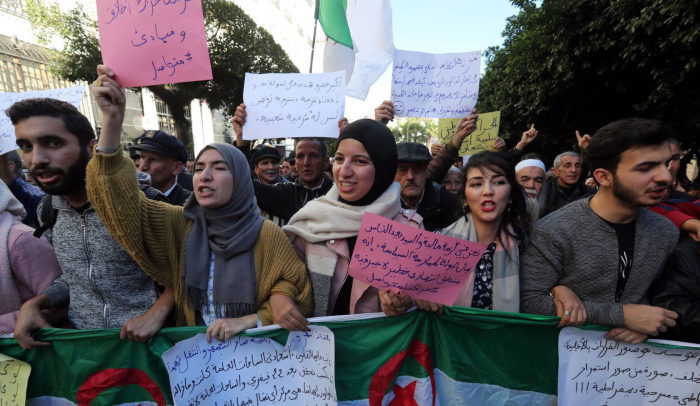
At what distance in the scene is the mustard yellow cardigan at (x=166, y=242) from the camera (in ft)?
5.05

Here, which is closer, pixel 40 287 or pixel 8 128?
pixel 40 287

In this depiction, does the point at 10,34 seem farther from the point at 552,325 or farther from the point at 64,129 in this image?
the point at 552,325

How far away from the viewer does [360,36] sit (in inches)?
120

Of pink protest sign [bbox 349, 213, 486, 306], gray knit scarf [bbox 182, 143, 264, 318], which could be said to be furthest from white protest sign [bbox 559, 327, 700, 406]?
gray knit scarf [bbox 182, 143, 264, 318]

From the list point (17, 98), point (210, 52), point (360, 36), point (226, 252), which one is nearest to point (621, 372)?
point (226, 252)

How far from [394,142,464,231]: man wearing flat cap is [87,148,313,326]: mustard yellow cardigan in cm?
141

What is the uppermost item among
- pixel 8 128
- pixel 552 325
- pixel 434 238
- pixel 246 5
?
pixel 246 5

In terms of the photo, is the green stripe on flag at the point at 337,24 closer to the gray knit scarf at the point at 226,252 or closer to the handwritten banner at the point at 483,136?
the handwritten banner at the point at 483,136

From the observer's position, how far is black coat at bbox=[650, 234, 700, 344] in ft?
5.45

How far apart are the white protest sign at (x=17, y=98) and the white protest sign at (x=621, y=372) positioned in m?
3.47

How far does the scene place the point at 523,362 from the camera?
5.82 feet

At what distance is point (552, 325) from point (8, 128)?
4.00 metres

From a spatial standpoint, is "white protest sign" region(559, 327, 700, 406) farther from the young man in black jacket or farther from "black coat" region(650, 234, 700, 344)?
the young man in black jacket

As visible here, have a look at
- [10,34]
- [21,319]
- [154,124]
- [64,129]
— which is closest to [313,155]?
[64,129]
